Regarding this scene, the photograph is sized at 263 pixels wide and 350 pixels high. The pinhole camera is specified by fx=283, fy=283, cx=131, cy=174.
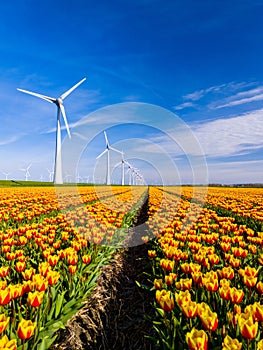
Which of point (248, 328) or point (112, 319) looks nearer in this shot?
point (248, 328)

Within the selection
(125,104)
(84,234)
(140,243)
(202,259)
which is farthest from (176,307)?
(125,104)

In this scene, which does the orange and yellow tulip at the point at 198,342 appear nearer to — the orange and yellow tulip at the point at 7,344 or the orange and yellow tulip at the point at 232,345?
the orange and yellow tulip at the point at 232,345

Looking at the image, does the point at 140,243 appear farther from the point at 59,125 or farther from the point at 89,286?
the point at 59,125

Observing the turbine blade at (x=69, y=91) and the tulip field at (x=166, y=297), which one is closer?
the tulip field at (x=166, y=297)

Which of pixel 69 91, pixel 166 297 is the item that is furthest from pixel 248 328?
pixel 69 91

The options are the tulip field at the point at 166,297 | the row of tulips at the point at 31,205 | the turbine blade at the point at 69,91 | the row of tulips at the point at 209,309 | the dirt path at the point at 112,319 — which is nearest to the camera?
the row of tulips at the point at 209,309

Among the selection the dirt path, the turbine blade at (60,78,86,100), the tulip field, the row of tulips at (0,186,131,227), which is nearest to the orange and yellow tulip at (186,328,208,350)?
the tulip field

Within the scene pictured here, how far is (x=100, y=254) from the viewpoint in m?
6.60

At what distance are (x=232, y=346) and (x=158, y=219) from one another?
7250mm

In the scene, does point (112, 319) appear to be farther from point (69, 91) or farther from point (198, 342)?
point (69, 91)

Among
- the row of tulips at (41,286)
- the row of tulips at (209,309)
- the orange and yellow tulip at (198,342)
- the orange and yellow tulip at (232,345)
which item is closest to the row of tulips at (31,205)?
the row of tulips at (41,286)

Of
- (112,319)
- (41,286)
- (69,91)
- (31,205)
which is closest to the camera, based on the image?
(41,286)

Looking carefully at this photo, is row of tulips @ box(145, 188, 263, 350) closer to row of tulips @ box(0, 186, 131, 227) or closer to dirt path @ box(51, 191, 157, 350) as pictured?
dirt path @ box(51, 191, 157, 350)

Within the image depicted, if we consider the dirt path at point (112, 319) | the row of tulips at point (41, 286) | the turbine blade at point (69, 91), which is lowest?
the dirt path at point (112, 319)
